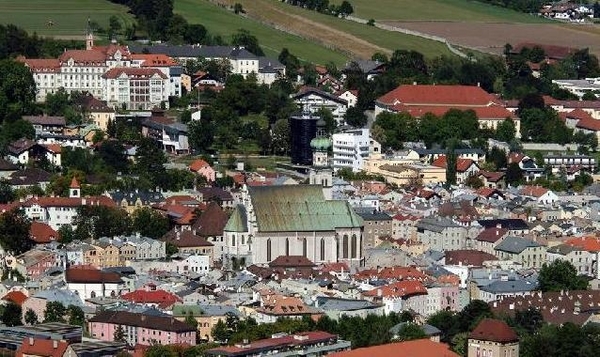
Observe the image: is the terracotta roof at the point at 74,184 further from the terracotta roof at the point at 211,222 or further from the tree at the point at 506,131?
the tree at the point at 506,131

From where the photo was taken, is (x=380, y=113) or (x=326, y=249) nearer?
(x=326, y=249)

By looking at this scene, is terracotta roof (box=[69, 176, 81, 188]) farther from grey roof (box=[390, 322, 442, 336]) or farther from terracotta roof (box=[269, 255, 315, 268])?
grey roof (box=[390, 322, 442, 336])

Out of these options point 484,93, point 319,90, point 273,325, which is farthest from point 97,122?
point 273,325

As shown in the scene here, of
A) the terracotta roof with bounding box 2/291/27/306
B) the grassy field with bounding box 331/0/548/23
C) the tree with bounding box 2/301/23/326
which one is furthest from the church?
the grassy field with bounding box 331/0/548/23

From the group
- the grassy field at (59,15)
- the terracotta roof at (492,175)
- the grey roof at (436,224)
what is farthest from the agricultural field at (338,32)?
the grey roof at (436,224)

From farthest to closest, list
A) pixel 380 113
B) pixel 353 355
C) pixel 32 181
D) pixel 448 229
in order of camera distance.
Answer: pixel 380 113 → pixel 32 181 → pixel 448 229 → pixel 353 355

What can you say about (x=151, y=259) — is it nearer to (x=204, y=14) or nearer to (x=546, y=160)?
(x=546, y=160)
